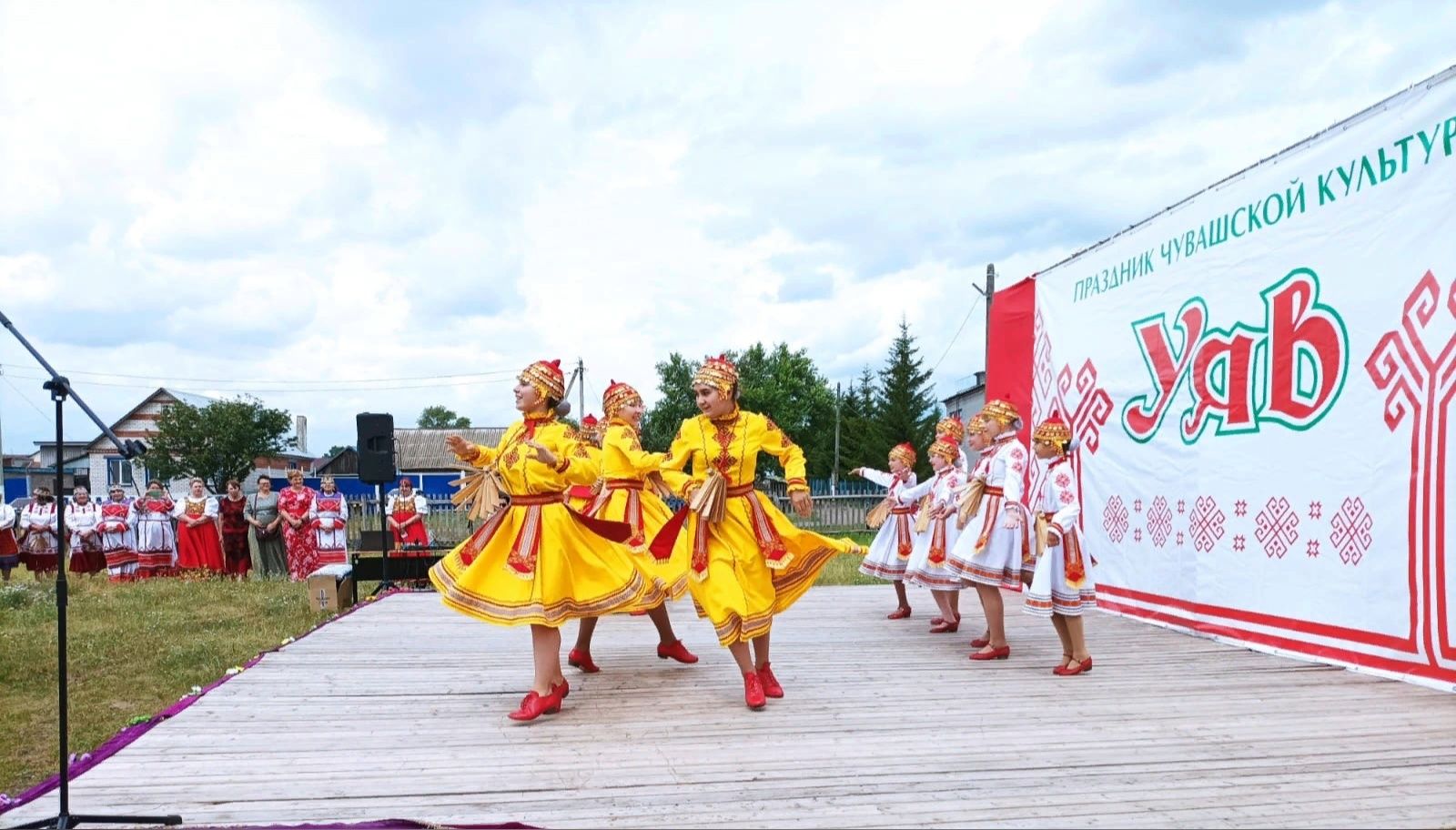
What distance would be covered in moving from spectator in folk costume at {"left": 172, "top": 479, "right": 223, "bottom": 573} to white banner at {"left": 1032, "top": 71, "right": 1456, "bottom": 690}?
9.70 metres

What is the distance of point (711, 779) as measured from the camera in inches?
133

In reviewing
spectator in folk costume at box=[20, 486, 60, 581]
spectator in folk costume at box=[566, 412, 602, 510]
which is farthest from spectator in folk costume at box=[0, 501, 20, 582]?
spectator in folk costume at box=[566, 412, 602, 510]

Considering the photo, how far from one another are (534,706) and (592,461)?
3.54 feet

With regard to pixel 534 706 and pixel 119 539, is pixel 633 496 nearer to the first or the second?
pixel 534 706

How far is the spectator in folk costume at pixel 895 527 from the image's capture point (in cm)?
670

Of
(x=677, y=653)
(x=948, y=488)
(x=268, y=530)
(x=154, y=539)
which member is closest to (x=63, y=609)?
(x=677, y=653)

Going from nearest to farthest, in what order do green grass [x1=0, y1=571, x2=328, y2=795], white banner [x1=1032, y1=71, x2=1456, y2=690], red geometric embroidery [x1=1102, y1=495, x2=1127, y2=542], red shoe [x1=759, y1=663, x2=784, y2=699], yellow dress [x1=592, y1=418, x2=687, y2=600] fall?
red shoe [x1=759, y1=663, x2=784, y2=699], white banner [x1=1032, y1=71, x2=1456, y2=690], green grass [x1=0, y1=571, x2=328, y2=795], yellow dress [x1=592, y1=418, x2=687, y2=600], red geometric embroidery [x1=1102, y1=495, x2=1127, y2=542]

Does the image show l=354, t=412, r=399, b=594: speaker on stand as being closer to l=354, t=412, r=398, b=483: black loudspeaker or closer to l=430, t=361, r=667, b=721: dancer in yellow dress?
l=354, t=412, r=398, b=483: black loudspeaker

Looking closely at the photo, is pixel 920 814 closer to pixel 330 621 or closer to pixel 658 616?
pixel 658 616

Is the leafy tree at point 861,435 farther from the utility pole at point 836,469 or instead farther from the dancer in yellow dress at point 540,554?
the dancer in yellow dress at point 540,554

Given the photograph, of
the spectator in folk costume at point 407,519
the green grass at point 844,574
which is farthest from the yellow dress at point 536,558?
the spectator in folk costume at point 407,519

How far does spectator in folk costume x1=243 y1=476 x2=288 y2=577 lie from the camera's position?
11242 mm

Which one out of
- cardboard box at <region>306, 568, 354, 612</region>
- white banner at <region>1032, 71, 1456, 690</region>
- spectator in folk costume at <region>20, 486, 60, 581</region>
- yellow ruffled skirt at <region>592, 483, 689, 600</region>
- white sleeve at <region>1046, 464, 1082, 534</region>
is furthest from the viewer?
spectator in folk costume at <region>20, 486, 60, 581</region>

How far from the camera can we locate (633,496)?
22.0 ft
